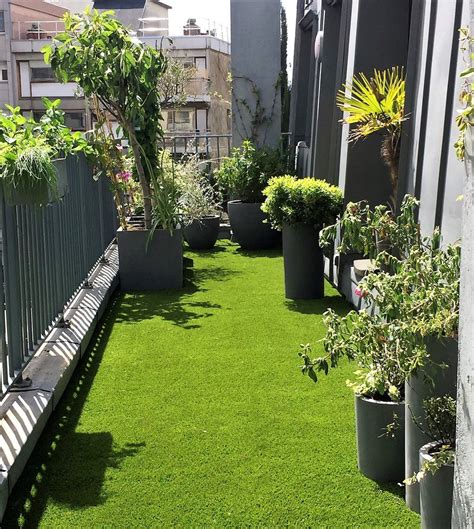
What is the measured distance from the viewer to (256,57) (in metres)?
12.4

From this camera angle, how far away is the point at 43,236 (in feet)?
16.7

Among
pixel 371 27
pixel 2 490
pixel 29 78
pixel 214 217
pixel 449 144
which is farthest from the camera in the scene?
pixel 29 78

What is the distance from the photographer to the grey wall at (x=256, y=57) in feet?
40.5

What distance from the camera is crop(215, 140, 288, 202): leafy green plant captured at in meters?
10.5

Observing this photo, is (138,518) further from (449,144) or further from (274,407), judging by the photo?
(449,144)

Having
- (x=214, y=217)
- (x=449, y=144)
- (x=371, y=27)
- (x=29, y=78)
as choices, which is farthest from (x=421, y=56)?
(x=29, y=78)

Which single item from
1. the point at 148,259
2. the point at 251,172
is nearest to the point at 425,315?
the point at 148,259

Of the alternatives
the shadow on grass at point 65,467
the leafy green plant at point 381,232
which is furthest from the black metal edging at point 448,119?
the shadow on grass at point 65,467

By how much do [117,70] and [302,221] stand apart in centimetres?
234

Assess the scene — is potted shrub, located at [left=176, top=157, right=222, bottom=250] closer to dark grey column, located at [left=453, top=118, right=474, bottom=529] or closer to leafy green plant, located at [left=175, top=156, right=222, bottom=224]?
leafy green plant, located at [left=175, top=156, right=222, bottom=224]

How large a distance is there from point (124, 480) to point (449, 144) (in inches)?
98.8

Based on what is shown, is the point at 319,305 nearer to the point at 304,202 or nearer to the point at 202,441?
the point at 304,202

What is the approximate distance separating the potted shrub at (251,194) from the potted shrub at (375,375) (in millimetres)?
6943

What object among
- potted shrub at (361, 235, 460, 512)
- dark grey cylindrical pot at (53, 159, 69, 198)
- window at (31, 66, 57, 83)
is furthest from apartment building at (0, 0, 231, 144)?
potted shrub at (361, 235, 460, 512)
